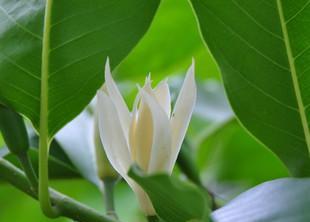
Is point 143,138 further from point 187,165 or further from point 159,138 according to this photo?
point 187,165

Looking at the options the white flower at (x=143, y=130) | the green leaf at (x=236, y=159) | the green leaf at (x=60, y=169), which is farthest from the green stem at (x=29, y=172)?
the green leaf at (x=236, y=159)

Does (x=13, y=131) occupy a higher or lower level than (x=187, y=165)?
higher

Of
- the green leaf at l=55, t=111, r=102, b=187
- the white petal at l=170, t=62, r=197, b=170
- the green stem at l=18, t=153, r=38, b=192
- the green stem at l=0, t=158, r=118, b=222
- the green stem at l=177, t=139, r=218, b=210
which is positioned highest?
the white petal at l=170, t=62, r=197, b=170

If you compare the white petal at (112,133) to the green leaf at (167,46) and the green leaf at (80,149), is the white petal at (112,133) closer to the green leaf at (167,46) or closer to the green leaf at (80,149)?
the green leaf at (80,149)

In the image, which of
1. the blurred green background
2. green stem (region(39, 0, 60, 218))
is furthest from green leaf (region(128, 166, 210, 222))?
the blurred green background

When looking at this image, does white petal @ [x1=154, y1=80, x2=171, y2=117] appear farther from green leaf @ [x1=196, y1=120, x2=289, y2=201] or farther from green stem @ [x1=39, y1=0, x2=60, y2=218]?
green leaf @ [x1=196, y1=120, x2=289, y2=201]

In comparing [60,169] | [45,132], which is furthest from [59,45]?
[60,169]
